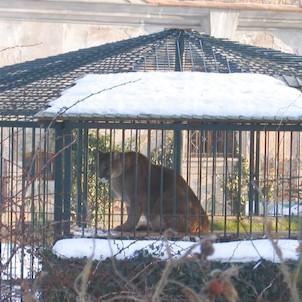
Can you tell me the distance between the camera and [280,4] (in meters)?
21.4

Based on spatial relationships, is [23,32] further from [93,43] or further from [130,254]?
[130,254]

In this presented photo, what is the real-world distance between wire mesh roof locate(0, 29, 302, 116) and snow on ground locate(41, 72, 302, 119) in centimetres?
55

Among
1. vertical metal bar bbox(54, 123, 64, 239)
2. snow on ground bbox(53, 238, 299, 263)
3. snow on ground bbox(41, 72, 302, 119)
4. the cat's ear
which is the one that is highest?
snow on ground bbox(41, 72, 302, 119)

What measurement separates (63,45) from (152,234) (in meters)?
11.5

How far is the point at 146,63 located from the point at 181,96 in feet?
6.61

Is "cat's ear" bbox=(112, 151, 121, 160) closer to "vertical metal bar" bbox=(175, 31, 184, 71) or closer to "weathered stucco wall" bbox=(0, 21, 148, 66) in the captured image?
"vertical metal bar" bbox=(175, 31, 184, 71)

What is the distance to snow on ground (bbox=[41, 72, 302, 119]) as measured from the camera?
8000 mm

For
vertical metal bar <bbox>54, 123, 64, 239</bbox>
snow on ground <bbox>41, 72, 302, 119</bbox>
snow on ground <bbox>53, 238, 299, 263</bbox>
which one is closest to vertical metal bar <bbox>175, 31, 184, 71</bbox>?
snow on ground <bbox>41, 72, 302, 119</bbox>

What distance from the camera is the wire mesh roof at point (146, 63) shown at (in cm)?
960

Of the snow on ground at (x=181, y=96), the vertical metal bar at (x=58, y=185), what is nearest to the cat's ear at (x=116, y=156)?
the snow on ground at (x=181, y=96)

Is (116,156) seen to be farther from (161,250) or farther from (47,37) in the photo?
(47,37)

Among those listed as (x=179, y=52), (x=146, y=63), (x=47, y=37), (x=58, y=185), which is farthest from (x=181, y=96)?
(x=47, y=37)

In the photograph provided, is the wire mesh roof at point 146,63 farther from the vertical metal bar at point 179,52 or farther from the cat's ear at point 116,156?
the cat's ear at point 116,156

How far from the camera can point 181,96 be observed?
8.41m
